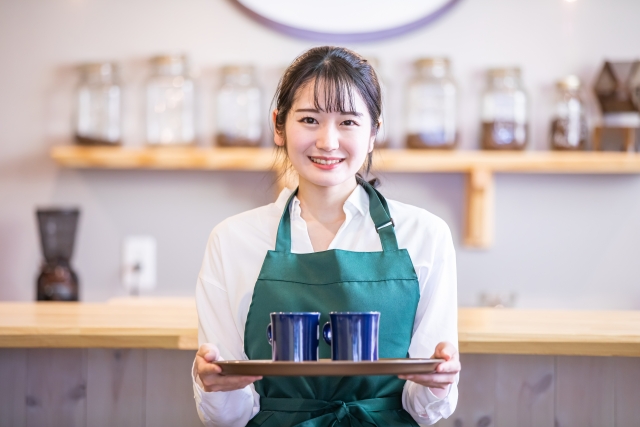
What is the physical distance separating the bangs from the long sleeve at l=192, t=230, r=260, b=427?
33cm

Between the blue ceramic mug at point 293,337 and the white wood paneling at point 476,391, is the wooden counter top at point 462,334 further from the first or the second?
the blue ceramic mug at point 293,337

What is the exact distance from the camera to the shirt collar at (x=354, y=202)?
1.42 meters

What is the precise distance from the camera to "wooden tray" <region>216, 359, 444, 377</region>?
42.4 inches

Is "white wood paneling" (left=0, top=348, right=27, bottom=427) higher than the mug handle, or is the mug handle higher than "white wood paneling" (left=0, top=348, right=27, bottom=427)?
the mug handle

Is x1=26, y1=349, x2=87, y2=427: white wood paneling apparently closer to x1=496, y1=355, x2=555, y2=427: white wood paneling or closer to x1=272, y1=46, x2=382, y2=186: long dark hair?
x1=272, y1=46, x2=382, y2=186: long dark hair

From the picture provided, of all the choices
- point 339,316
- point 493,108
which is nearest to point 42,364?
point 339,316

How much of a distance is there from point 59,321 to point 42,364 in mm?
172

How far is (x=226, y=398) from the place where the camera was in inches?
50.6

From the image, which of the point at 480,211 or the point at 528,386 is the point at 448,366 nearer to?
the point at 528,386

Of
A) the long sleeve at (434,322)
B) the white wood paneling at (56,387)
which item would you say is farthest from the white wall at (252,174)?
the long sleeve at (434,322)

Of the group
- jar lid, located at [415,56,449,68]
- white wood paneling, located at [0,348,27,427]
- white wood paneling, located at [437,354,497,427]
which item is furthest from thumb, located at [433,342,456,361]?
jar lid, located at [415,56,449,68]

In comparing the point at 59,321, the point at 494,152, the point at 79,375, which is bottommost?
the point at 79,375

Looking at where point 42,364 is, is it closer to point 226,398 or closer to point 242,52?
point 226,398

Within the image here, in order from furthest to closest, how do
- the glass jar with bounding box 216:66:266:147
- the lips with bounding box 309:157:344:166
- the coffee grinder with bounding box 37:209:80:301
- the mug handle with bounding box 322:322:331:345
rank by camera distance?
the glass jar with bounding box 216:66:266:147 → the coffee grinder with bounding box 37:209:80:301 → the lips with bounding box 309:157:344:166 → the mug handle with bounding box 322:322:331:345
